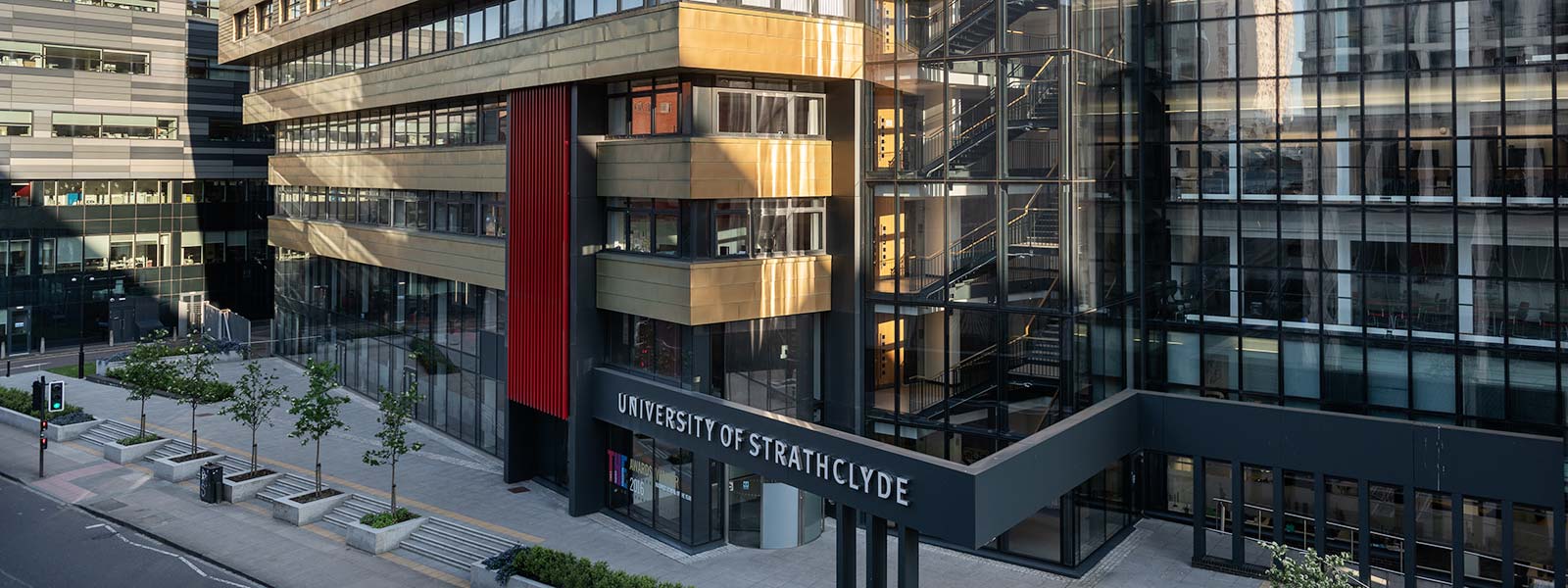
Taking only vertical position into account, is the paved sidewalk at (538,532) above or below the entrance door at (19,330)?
below

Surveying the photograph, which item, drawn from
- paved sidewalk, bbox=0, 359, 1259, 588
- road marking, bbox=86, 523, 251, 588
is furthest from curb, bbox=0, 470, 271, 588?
paved sidewalk, bbox=0, 359, 1259, 588

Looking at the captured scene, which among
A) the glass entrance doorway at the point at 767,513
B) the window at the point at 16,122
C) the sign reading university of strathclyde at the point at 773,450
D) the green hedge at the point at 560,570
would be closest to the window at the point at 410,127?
the sign reading university of strathclyde at the point at 773,450

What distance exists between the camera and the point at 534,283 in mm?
32656

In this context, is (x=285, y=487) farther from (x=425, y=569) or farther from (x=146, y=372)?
(x=425, y=569)

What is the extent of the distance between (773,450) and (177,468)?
23.1 metres

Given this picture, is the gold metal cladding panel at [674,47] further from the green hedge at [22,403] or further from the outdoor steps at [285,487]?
the green hedge at [22,403]

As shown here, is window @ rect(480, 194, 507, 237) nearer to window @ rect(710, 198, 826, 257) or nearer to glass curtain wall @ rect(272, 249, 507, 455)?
glass curtain wall @ rect(272, 249, 507, 455)

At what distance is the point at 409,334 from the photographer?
42.2 meters

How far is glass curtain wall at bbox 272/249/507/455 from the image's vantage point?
37.6 metres

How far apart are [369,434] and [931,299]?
2374 cm

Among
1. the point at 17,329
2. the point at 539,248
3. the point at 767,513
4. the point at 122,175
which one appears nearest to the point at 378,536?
the point at 539,248

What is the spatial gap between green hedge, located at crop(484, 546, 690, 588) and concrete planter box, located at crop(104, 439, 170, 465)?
19.2 metres

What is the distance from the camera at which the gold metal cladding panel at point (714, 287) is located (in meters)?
27.6

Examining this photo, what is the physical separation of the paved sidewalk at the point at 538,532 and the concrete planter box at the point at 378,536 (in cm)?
35
